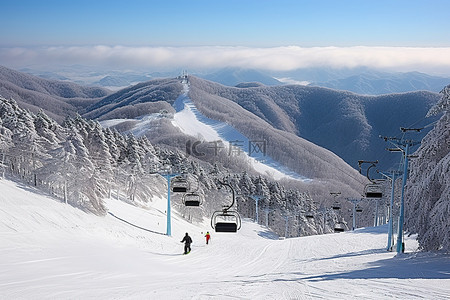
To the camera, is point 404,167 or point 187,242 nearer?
point 404,167

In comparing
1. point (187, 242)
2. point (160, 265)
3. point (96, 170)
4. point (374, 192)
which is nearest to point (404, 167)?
point (374, 192)

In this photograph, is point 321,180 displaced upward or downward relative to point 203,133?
downward

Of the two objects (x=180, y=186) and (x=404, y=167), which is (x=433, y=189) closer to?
(x=404, y=167)

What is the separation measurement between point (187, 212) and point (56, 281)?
38.1 metres

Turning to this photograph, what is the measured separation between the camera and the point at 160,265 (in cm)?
1706

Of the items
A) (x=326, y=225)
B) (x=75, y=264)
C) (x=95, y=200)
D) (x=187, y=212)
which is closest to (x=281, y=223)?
(x=326, y=225)

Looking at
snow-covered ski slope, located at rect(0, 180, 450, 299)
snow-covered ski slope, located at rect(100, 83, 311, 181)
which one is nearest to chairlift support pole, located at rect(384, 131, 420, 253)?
snow-covered ski slope, located at rect(0, 180, 450, 299)

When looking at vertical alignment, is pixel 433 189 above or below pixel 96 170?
above

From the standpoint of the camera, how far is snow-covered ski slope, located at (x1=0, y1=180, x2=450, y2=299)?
10125 millimetres

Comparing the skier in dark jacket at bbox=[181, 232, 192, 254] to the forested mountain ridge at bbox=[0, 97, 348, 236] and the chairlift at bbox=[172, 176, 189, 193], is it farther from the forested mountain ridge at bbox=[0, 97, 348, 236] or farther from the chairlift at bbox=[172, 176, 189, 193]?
the forested mountain ridge at bbox=[0, 97, 348, 236]

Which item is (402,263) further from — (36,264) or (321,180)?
(321,180)

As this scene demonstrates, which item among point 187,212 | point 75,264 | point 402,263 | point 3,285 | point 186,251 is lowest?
point 187,212

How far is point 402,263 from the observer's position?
16625 millimetres

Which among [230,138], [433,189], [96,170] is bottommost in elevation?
[230,138]
